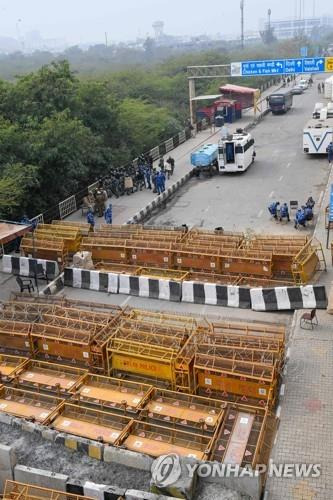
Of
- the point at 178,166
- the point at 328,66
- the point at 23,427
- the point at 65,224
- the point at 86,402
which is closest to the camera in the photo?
the point at 23,427

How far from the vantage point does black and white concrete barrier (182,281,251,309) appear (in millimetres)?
16344

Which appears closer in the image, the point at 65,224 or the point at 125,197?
the point at 65,224

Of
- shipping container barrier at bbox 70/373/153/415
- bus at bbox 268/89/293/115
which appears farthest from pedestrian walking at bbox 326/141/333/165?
shipping container barrier at bbox 70/373/153/415

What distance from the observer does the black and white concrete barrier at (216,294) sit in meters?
16.3

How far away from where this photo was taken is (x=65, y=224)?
21.5 meters

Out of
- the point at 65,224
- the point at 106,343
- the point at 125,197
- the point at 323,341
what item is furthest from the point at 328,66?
the point at 106,343

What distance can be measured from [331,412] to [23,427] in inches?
243

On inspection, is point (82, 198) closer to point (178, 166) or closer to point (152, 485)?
point (178, 166)

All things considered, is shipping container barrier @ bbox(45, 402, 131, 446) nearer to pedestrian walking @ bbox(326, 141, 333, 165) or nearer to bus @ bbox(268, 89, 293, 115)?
pedestrian walking @ bbox(326, 141, 333, 165)

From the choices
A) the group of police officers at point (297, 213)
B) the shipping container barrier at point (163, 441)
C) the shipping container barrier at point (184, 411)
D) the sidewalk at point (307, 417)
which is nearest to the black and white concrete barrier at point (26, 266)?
the shipping container barrier at point (184, 411)

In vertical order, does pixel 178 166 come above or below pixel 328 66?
below

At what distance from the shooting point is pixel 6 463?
9797mm

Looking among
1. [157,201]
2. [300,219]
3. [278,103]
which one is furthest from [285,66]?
[300,219]

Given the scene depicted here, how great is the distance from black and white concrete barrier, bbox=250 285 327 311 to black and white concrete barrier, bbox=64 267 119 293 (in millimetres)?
4628
